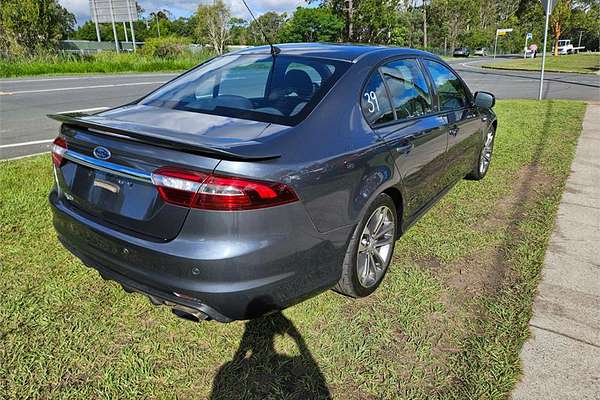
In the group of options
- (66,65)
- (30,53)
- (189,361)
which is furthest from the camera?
(30,53)

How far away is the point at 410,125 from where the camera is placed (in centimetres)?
312

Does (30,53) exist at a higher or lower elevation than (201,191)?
higher

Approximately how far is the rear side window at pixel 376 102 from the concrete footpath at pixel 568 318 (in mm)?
1574

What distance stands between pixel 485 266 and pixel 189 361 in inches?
89.9

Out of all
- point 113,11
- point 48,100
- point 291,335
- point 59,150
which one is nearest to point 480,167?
point 291,335

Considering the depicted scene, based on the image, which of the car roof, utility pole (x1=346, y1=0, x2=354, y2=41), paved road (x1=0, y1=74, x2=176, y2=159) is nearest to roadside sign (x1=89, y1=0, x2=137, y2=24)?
utility pole (x1=346, y1=0, x2=354, y2=41)

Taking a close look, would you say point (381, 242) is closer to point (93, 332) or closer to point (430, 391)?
point (430, 391)

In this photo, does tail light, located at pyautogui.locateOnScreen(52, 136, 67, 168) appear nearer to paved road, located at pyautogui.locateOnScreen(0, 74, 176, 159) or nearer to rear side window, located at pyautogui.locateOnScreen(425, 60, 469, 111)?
rear side window, located at pyautogui.locateOnScreen(425, 60, 469, 111)

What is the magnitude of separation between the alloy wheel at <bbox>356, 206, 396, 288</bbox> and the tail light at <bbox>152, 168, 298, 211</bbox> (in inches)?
35.2

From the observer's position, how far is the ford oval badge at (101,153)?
2.13 m

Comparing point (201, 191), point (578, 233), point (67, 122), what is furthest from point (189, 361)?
point (578, 233)

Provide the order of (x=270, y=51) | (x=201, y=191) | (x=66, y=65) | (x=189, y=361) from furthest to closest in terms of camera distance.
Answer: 1. (x=66, y=65)
2. (x=270, y=51)
3. (x=189, y=361)
4. (x=201, y=191)

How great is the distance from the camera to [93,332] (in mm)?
2535

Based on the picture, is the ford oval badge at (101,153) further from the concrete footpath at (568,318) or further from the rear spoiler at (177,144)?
the concrete footpath at (568,318)
